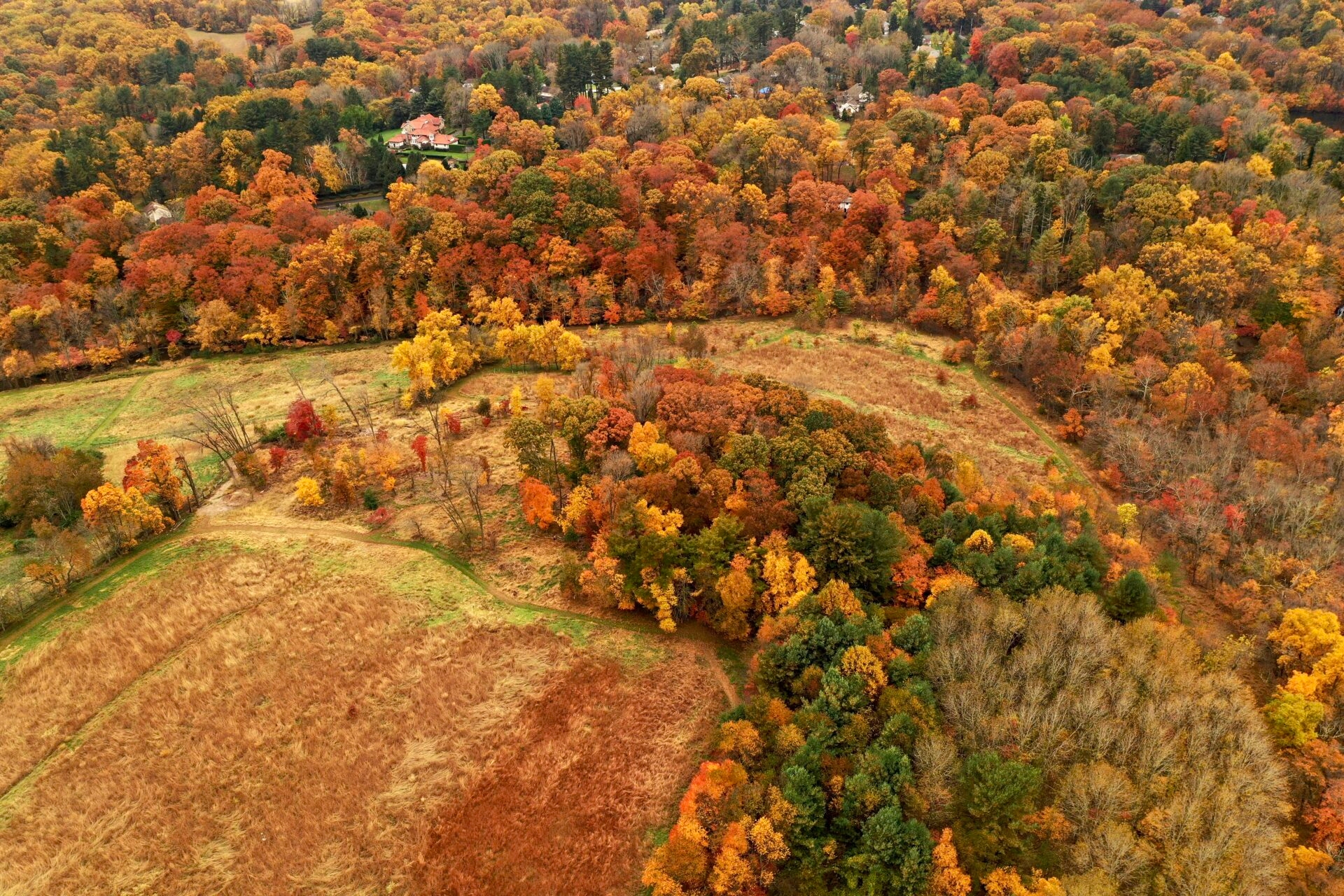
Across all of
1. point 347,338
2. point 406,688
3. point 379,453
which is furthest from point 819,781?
point 347,338

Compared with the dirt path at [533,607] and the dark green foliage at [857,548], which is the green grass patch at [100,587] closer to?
the dirt path at [533,607]

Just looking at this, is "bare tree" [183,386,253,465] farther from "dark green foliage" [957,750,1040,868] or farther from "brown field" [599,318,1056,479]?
"dark green foliage" [957,750,1040,868]

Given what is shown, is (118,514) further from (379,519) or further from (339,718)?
(339,718)

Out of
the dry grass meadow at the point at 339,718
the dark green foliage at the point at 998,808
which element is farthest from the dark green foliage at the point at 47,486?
the dark green foliage at the point at 998,808

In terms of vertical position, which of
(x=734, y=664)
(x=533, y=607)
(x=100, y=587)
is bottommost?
(x=734, y=664)

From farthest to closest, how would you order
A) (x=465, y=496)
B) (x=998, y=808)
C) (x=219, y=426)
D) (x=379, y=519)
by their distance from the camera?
(x=219, y=426)
(x=465, y=496)
(x=379, y=519)
(x=998, y=808)

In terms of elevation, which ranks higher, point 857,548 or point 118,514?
point 857,548

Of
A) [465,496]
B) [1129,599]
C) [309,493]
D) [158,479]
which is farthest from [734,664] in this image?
[158,479]
